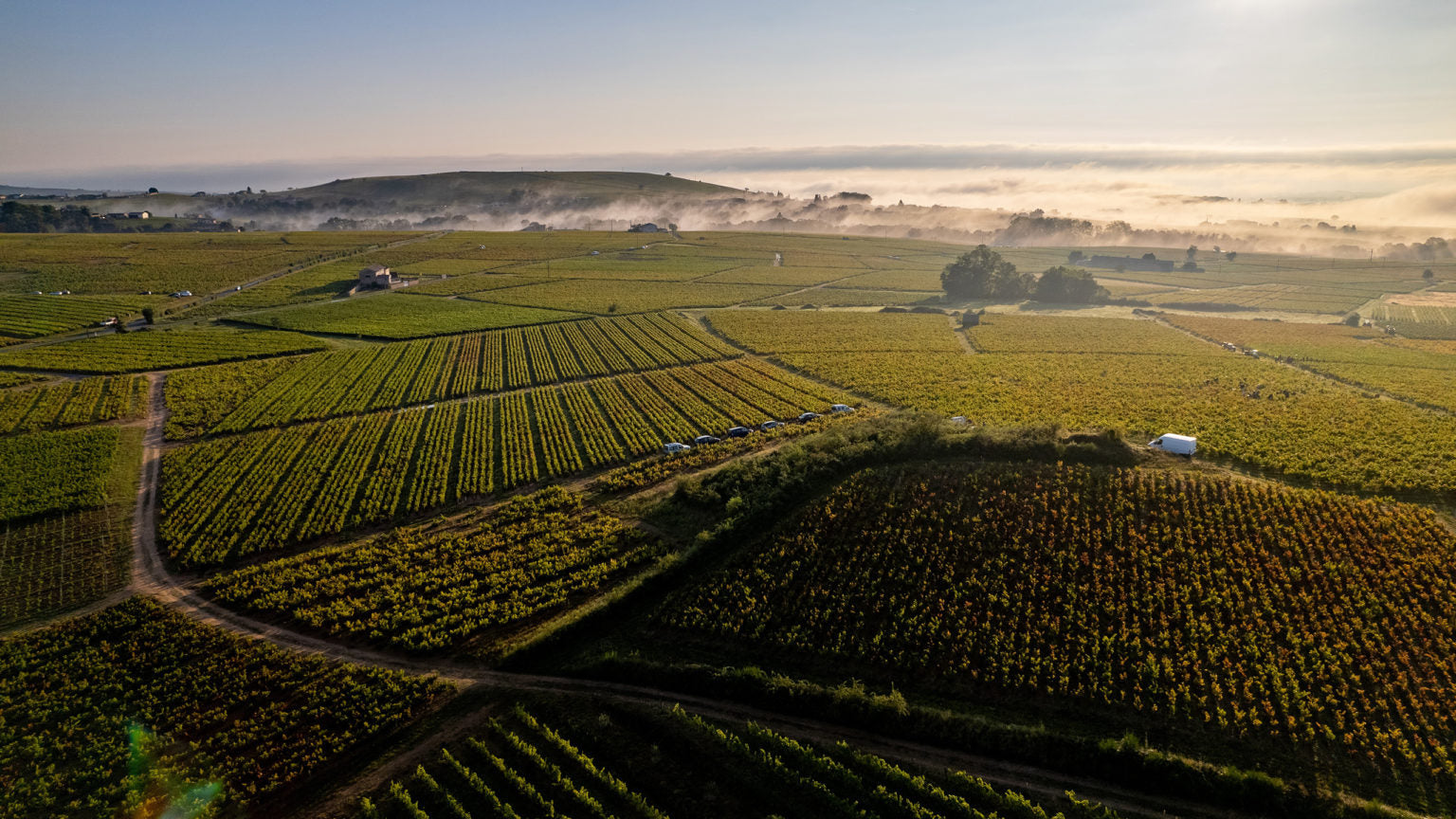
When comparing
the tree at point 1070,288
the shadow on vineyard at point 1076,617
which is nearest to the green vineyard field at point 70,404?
→ the shadow on vineyard at point 1076,617

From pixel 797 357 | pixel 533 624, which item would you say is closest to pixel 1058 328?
pixel 797 357

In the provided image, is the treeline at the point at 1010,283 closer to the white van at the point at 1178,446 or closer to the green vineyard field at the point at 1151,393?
the green vineyard field at the point at 1151,393

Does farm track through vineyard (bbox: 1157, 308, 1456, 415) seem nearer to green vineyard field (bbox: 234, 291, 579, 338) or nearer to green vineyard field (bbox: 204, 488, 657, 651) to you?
green vineyard field (bbox: 204, 488, 657, 651)

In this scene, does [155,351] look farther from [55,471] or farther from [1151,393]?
[1151,393]

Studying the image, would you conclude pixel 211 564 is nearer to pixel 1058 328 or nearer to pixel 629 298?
pixel 629 298

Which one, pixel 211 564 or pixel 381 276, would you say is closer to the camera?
pixel 211 564

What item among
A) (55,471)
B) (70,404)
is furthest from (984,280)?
(70,404)

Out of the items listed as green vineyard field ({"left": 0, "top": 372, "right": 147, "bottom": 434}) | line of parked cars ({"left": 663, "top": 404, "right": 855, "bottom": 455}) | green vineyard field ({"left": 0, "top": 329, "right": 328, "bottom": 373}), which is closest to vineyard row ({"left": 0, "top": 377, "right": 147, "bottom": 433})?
green vineyard field ({"left": 0, "top": 372, "right": 147, "bottom": 434})
